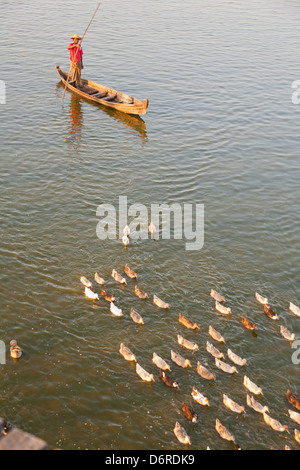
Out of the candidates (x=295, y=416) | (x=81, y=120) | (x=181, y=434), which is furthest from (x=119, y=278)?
(x=81, y=120)

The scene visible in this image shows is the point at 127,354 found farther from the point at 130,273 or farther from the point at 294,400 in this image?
the point at 294,400

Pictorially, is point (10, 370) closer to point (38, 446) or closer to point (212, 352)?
point (212, 352)

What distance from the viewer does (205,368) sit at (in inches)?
787

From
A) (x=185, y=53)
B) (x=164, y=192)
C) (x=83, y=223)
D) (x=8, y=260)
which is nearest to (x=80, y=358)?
(x=8, y=260)

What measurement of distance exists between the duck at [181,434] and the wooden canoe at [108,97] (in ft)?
99.5

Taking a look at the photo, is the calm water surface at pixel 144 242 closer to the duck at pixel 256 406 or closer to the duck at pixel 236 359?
the duck at pixel 256 406

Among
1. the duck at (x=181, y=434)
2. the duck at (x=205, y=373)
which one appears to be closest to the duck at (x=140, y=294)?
the duck at (x=205, y=373)

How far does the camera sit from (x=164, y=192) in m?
33.1

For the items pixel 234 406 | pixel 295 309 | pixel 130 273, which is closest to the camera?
pixel 234 406

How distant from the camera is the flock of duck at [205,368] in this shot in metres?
18.1

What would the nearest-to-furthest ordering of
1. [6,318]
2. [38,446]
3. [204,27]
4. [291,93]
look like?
[38,446] → [6,318] → [291,93] → [204,27]

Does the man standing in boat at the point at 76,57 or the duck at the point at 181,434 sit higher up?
the man standing in boat at the point at 76,57

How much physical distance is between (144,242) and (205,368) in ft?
32.7

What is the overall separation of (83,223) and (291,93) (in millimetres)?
32360
